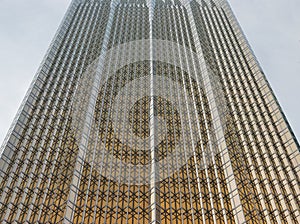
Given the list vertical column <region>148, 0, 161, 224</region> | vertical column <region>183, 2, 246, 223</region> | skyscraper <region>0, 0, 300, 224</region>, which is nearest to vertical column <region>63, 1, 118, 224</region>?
skyscraper <region>0, 0, 300, 224</region>

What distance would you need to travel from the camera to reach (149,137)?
185 feet

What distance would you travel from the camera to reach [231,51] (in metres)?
77.1

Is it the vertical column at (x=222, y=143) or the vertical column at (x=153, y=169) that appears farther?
the vertical column at (x=222, y=143)

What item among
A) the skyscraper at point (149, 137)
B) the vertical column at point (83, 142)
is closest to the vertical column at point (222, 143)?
the skyscraper at point (149, 137)

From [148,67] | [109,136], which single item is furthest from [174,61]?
[109,136]

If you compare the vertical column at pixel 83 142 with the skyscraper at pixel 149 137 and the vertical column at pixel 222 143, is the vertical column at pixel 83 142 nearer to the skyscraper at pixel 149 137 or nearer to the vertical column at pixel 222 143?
the skyscraper at pixel 149 137

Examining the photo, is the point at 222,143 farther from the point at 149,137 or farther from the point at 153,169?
the point at 153,169

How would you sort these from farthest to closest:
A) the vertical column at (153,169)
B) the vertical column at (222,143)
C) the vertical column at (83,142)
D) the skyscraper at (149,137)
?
1. the skyscraper at (149,137)
2. the vertical column at (222,143)
3. the vertical column at (83,142)
4. the vertical column at (153,169)

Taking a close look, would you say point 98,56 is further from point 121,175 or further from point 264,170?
point 264,170

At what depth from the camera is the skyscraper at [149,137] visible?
4594 cm

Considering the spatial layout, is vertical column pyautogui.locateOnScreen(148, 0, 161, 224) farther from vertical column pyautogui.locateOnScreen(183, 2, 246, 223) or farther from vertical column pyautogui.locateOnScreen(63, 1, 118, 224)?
vertical column pyautogui.locateOnScreen(183, 2, 246, 223)

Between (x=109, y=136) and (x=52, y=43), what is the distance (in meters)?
28.8

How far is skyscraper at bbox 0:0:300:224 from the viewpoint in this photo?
45.9m

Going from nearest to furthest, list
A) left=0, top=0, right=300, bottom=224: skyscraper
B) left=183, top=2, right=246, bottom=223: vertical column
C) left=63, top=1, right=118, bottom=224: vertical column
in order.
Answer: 1. left=63, top=1, right=118, bottom=224: vertical column
2. left=183, top=2, right=246, bottom=223: vertical column
3. left=0, top=0, right=300, bottom=224: skyscraper
